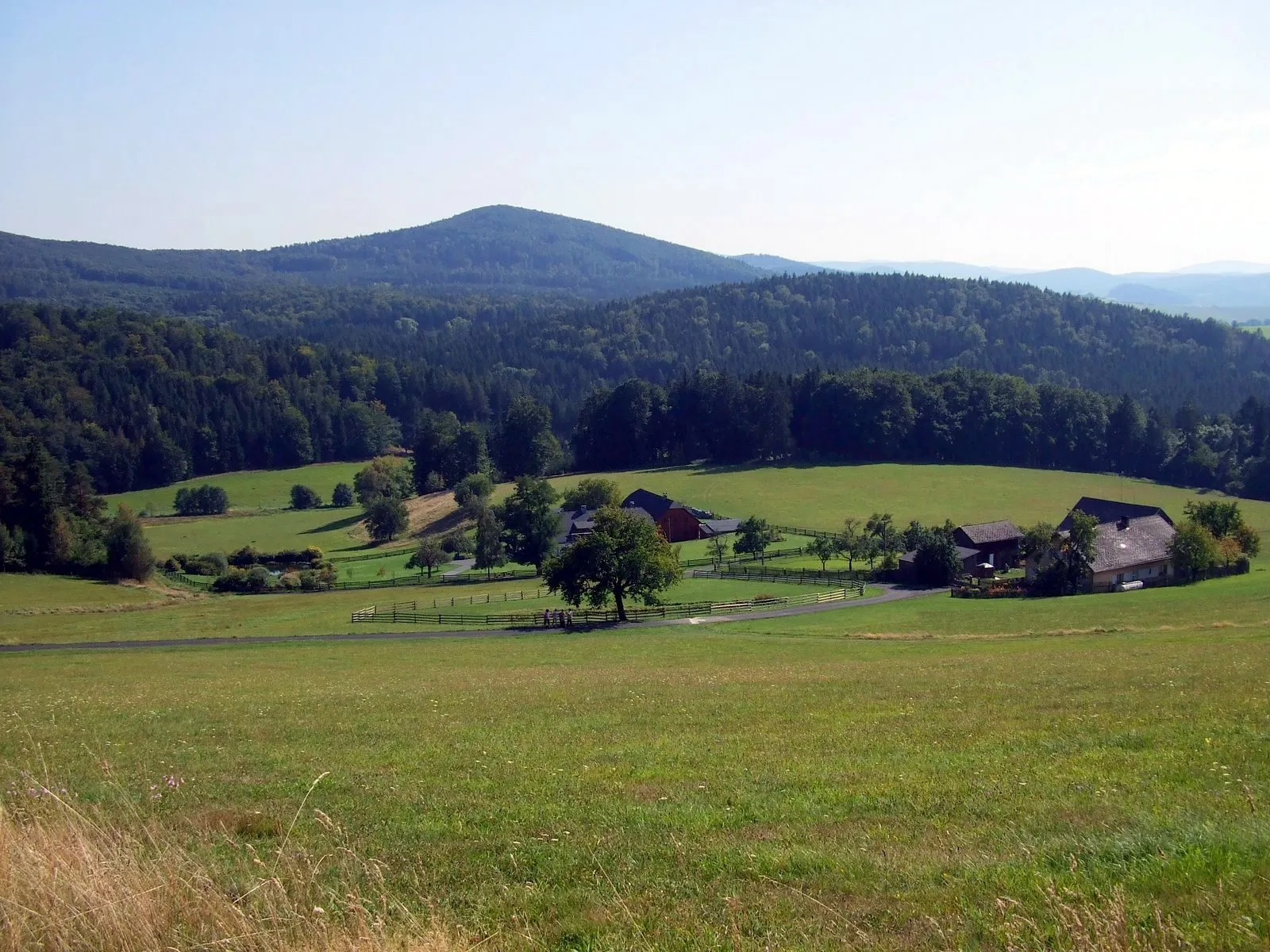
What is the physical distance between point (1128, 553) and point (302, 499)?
102 meters

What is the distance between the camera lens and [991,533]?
7731 cm

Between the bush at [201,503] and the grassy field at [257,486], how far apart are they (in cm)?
228

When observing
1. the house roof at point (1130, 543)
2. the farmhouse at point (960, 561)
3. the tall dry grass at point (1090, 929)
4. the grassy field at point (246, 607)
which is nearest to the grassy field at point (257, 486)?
the grassy field at point (246, 607)

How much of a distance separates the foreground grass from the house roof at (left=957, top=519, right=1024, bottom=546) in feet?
167

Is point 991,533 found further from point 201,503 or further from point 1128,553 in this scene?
point 201,503

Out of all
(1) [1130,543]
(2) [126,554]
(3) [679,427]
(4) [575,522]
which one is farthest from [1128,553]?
(3) [679,427]

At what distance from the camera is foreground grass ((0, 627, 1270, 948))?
24.6ft

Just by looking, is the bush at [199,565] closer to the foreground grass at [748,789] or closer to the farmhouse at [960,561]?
the farmhouse at [960,561]

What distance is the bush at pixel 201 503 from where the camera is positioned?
128 m

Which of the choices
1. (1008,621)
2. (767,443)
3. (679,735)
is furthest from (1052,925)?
(767,443)

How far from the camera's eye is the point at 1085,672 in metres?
23.3

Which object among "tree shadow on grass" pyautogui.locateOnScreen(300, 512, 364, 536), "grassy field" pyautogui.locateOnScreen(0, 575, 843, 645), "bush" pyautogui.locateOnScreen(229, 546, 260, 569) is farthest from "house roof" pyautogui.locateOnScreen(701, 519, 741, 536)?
"tree shadow on grass" pyautogui.locateOnScreen(300, 512, 364, 536)

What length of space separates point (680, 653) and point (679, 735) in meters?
20.8

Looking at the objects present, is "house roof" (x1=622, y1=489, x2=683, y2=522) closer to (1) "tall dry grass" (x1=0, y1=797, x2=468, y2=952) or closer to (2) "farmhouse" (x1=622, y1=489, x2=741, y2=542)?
(2) "farmhouse" (x1=622, y1=489, x2=741, y2=542)
